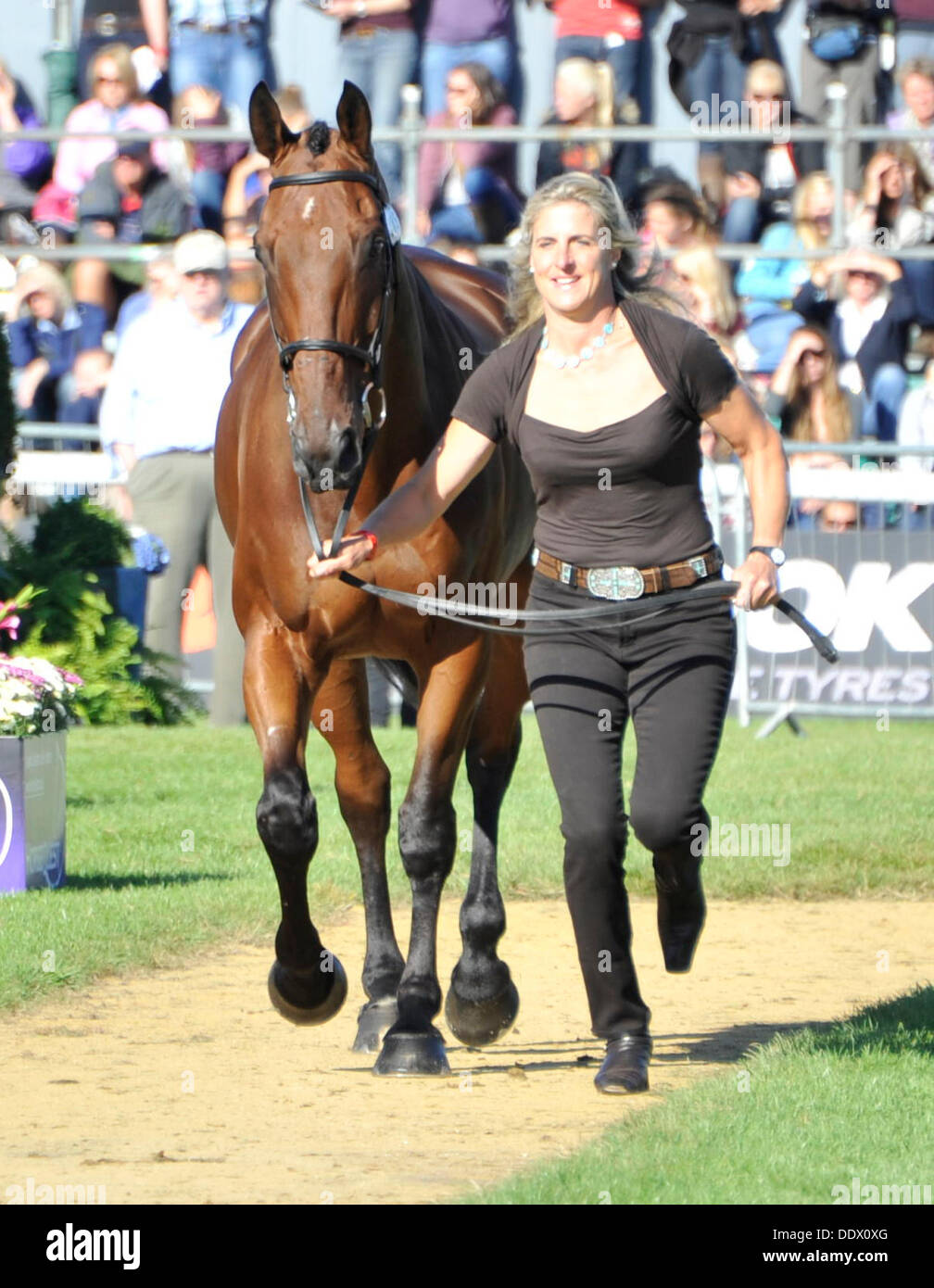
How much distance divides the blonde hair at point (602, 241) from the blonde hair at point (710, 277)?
6442 mm

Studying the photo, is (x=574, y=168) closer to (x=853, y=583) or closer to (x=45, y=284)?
(x=853, y=583)

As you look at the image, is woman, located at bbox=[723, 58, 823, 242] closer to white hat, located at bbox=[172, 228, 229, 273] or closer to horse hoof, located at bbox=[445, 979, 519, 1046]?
white hat, located at bbox=[172, 228, 229, 273]

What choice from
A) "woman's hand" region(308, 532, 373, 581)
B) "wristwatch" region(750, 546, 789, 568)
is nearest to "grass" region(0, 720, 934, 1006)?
"woman's hand" region(308, 532, 373, 581)

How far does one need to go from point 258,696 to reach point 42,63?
11067 millimetres

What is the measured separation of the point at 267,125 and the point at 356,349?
78 cm

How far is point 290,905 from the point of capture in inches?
236

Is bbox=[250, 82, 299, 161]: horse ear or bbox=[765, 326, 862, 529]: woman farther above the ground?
bbox=[250, 82, 299, 161]: horse ear

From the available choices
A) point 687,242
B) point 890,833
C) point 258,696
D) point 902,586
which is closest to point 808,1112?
point 258,696

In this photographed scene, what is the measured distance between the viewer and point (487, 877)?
22.2 feet

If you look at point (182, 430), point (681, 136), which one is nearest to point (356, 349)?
point (182, 430)

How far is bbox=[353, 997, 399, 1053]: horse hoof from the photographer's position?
6.19 metres

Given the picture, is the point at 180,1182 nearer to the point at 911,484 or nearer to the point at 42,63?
the point at 911,484

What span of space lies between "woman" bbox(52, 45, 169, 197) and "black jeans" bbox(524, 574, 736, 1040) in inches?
395

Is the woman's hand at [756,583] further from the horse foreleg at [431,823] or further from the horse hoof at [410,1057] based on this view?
the horse hoof at [410,1057]
